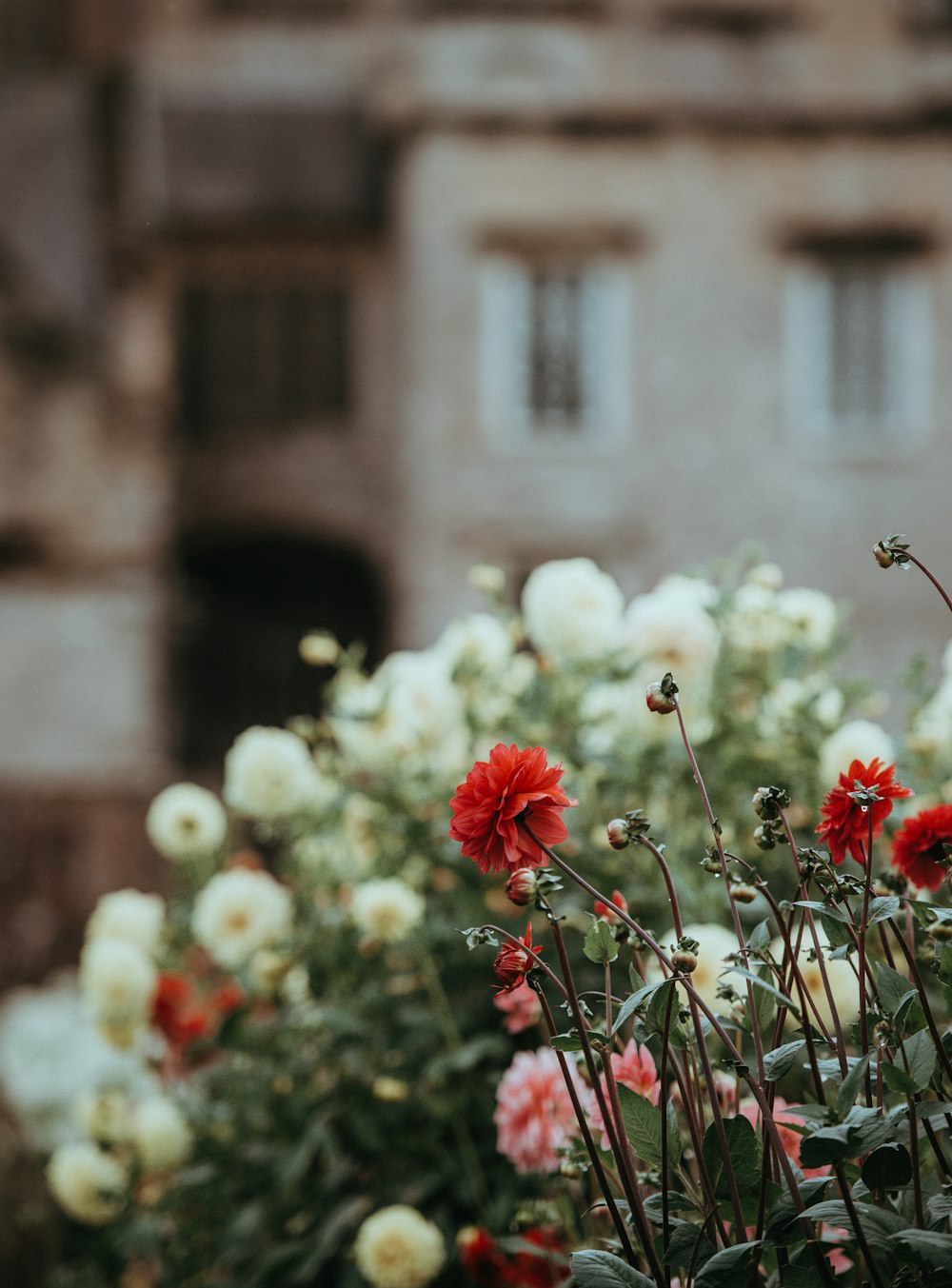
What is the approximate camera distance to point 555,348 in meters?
8.09

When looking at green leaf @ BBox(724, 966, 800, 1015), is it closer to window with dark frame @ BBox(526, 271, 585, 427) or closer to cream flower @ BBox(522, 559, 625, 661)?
cream flower @ BBox(522, 559, 625, 661)

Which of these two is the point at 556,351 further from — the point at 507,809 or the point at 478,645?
the point at 507,809

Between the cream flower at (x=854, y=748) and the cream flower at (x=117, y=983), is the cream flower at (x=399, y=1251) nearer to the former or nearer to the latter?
the cream flower at (x=117, y=983)

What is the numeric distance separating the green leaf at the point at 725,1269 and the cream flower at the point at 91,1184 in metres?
1.22

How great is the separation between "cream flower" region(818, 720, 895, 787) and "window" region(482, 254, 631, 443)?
6.50 metres

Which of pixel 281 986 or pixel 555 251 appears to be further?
pixel 555 251

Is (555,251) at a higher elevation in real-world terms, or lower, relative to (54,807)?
higher

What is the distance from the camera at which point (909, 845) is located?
2.89 feet

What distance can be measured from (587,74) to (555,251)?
968mm

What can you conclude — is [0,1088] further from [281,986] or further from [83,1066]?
[281,986]

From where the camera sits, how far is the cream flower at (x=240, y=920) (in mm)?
1721

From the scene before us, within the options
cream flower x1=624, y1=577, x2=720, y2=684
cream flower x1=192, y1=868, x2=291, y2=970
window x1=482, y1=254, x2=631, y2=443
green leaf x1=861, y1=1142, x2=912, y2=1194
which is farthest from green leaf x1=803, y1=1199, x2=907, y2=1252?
window x1=482, y1=254, x2=631, y2=443

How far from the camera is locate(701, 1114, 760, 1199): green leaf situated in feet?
2.63

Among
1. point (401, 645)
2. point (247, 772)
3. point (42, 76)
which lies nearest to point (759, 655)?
point (247, 772)
